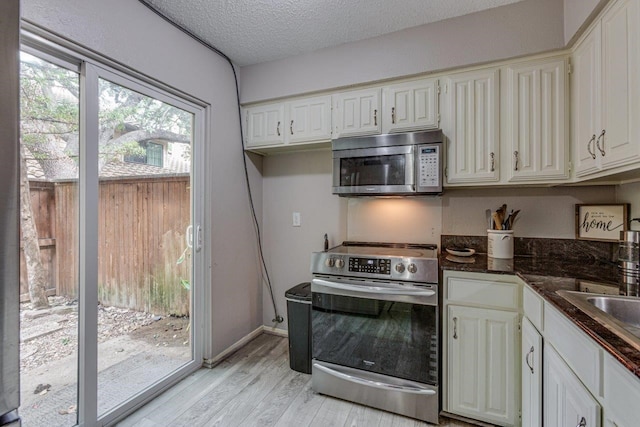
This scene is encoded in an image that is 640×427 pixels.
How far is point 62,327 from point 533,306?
234cm

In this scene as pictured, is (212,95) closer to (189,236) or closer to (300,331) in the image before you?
(189,236)

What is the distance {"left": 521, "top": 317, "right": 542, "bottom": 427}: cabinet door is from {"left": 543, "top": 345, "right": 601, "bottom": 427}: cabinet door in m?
0.05

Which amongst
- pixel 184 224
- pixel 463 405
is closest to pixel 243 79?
pixel 184 224

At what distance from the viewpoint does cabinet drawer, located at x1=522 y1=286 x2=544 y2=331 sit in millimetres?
1297

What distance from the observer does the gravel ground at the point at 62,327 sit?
1.38 metres

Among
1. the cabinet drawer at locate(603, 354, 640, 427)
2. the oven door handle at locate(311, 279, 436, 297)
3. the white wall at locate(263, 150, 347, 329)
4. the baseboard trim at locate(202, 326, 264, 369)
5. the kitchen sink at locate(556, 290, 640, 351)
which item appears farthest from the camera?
the white wall at locate(263, 150, 347, 329)

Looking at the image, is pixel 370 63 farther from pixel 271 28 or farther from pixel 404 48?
pixel 271 28

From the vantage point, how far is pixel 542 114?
176 cm

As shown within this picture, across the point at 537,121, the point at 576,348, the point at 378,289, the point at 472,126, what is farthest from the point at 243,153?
the point at 576,348

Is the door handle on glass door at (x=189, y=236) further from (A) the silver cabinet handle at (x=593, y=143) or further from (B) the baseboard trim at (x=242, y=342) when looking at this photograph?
(A) the silver cabinet handle at (x=593, y=143)

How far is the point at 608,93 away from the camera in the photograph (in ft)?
4.43

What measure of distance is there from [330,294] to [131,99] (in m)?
1.75

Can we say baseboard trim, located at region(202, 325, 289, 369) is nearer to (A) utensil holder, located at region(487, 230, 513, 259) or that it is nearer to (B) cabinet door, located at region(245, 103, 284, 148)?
(B) cabinet door, located at region(245, 103, 284, 148)

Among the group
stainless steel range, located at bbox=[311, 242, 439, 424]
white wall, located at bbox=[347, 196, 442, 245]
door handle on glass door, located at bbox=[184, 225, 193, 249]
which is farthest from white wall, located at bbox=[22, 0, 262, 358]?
white wall, located at bbox=[347, 196, 442, 245]
